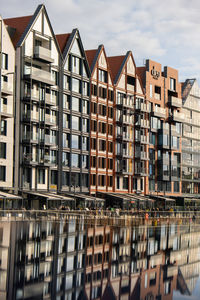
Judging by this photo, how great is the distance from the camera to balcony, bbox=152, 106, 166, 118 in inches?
5844

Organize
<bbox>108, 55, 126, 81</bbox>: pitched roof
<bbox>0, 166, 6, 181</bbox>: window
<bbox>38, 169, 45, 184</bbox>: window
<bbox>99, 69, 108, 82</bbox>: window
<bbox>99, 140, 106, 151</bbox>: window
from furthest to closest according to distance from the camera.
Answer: <bbox>108, 55, 126, 81</bbox>: pitched roof, <bbox>99, 69, 108, 82</bbox>: window, <bbox>99, 140, 106, 151</bbox>: window, <bbox>38, 169, 45, 184</bbox>: window, <bbox>0, 166, 6, 181</bbox>: window

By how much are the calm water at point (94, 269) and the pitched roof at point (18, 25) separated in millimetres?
59288

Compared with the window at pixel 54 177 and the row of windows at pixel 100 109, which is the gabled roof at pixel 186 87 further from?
the window at pixel 54 177

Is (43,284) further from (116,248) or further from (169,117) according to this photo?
(169,117)

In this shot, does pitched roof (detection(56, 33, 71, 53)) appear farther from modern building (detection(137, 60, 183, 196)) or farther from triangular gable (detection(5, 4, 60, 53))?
modern building (detection(137, 60, 183, 196))

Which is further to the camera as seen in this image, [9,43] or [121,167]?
[121,167]

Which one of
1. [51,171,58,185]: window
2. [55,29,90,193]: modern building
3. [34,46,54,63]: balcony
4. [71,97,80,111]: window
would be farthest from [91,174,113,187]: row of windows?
[34,46,54,63]: balcony

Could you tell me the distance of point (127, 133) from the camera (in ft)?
449

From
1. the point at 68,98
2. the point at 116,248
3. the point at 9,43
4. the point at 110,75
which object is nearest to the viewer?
the point at 116,248

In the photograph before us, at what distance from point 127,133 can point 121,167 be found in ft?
27.1

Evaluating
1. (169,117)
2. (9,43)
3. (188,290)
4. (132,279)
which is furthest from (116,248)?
(169,117)

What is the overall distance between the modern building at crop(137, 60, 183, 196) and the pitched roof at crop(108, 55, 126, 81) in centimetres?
1013

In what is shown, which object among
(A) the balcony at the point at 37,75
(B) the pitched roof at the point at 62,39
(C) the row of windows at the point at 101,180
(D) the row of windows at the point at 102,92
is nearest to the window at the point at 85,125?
(D) the row of windows at the point at 102,92

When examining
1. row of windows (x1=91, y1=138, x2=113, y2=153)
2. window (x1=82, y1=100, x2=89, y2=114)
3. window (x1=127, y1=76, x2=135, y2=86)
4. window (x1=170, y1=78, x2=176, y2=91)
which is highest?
window (x1=170, y1=78, x2=176, y2=91)
